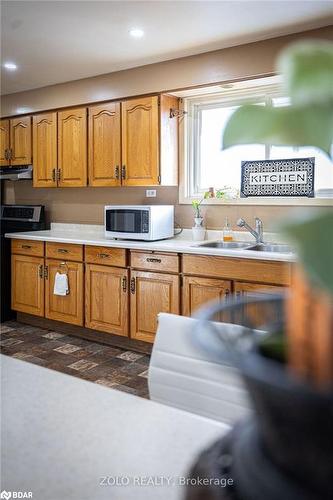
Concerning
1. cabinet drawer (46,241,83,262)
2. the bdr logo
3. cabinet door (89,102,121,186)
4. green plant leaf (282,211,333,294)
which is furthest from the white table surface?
cabinet door (89,102,121,186)

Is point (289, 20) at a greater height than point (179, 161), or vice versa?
point (289, 20)

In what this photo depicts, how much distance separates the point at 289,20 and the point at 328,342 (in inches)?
119

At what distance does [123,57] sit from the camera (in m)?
3.76

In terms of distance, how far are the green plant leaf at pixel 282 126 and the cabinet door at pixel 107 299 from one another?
327cm

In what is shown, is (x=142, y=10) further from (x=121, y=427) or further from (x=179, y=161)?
(x=121, y=427)

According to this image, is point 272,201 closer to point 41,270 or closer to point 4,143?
point 41,270

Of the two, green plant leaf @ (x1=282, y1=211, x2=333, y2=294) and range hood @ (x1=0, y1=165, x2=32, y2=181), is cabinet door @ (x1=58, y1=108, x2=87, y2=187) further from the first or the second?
green plant leaf @ (x1=282, y1=211, x2=333, y2=294)

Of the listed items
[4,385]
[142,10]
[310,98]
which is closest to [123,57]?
[142,10]

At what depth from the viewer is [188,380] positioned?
1.25m

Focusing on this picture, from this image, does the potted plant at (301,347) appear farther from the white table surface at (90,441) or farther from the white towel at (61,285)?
the white towel at (61,285)

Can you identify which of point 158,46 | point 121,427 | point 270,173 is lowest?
point 121,427

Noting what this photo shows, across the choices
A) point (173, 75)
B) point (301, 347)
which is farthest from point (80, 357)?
point (301, 347)

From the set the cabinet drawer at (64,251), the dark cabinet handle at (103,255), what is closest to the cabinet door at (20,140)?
the cabinet drawer at (64,251)

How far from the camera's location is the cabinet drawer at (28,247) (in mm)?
4304
